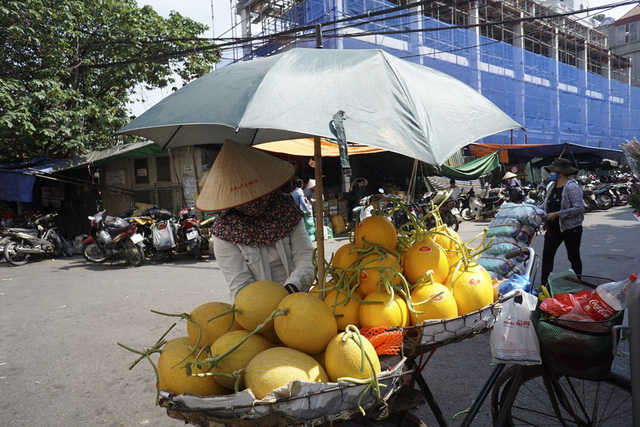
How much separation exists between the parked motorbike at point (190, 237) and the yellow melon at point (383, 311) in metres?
8.12

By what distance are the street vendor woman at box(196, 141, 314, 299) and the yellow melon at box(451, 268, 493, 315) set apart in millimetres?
748

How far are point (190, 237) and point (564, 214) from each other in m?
7.06

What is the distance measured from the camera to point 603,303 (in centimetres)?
175

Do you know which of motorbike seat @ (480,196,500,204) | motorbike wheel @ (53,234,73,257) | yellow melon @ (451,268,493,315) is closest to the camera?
yellow melon @ (451,268,493,315)

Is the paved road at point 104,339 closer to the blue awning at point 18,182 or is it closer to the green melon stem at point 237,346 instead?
the green melon stem at point 237,346

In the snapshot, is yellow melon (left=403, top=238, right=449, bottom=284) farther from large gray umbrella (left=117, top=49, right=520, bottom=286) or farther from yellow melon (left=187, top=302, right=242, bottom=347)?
yellow melon (left=187, top=302, right=242, bottom=347)

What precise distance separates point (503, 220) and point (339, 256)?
334 centimetres

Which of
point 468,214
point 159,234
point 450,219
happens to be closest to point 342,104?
point 159,234

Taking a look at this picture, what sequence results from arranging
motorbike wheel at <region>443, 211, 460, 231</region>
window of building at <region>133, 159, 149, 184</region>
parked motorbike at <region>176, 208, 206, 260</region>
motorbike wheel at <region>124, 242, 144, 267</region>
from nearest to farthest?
motorbike wheel at <region>124, 242, 144, 267</region> → parked motorbike at <region>176, 208, 206, 260</region> → motorbike wheel at <region>443, 211, 460, 231</region> → window of building at <region>133, 159, 149, 184</region>

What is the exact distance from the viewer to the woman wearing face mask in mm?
4684

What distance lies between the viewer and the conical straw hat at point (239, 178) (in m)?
2.26

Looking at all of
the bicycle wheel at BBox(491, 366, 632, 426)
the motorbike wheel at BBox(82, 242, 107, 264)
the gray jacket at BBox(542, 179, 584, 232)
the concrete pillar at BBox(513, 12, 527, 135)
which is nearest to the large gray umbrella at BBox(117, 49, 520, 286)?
the bicycle wheel at BBox(491, 366, 632, 426)

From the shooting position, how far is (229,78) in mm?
1723

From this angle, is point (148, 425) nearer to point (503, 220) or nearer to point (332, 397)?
point (332, 397)
